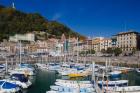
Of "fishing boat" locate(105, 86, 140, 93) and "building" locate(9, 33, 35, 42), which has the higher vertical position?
"building" locate(9, 33, 35, 42)

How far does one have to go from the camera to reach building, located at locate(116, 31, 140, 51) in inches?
3812

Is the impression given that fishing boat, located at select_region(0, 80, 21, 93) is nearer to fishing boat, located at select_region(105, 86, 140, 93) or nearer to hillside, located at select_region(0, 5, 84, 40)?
fishing boat, located at select_region(105, 86, 140, 93)

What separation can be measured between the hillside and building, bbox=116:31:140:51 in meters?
37.3

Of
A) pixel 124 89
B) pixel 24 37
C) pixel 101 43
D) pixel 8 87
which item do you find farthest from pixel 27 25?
pixel 124 89

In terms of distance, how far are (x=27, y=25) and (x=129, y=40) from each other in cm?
4990

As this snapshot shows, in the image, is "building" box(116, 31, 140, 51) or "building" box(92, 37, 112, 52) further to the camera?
"building" box(92, 37, 112, 52)

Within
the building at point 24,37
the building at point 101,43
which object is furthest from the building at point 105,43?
the building at point 24,37

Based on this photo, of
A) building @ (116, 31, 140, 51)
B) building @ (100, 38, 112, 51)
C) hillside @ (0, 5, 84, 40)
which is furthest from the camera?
hillside @ (0, 5, 84, 40)

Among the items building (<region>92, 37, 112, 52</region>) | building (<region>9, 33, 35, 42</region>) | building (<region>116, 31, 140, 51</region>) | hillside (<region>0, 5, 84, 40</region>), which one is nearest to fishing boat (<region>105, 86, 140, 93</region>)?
building (<region>116, 31, 140, 51</region>)

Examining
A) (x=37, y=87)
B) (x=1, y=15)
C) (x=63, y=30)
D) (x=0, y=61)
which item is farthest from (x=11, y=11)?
(x=37, y=87)

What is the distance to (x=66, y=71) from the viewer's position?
4769cm

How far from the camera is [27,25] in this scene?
129000mm

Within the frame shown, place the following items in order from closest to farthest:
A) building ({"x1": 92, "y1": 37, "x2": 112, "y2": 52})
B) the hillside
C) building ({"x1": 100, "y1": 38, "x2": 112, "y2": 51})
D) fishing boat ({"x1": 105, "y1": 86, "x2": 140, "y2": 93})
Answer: fishing boat ({"x1": 105, "y1": 86, "x2": 140, "y2": 93})
building ({"x1": 100, "y1": 38, "x2": 112, "y2": 51})
building ({"x1": 92, "y1": 37, "x2": 112, "y2": 52})
the hillside

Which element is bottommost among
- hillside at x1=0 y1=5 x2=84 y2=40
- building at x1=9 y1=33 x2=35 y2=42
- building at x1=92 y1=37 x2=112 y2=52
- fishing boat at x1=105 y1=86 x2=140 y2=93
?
fishing boat at x1=105 y1=86 x2=140 y2=93
